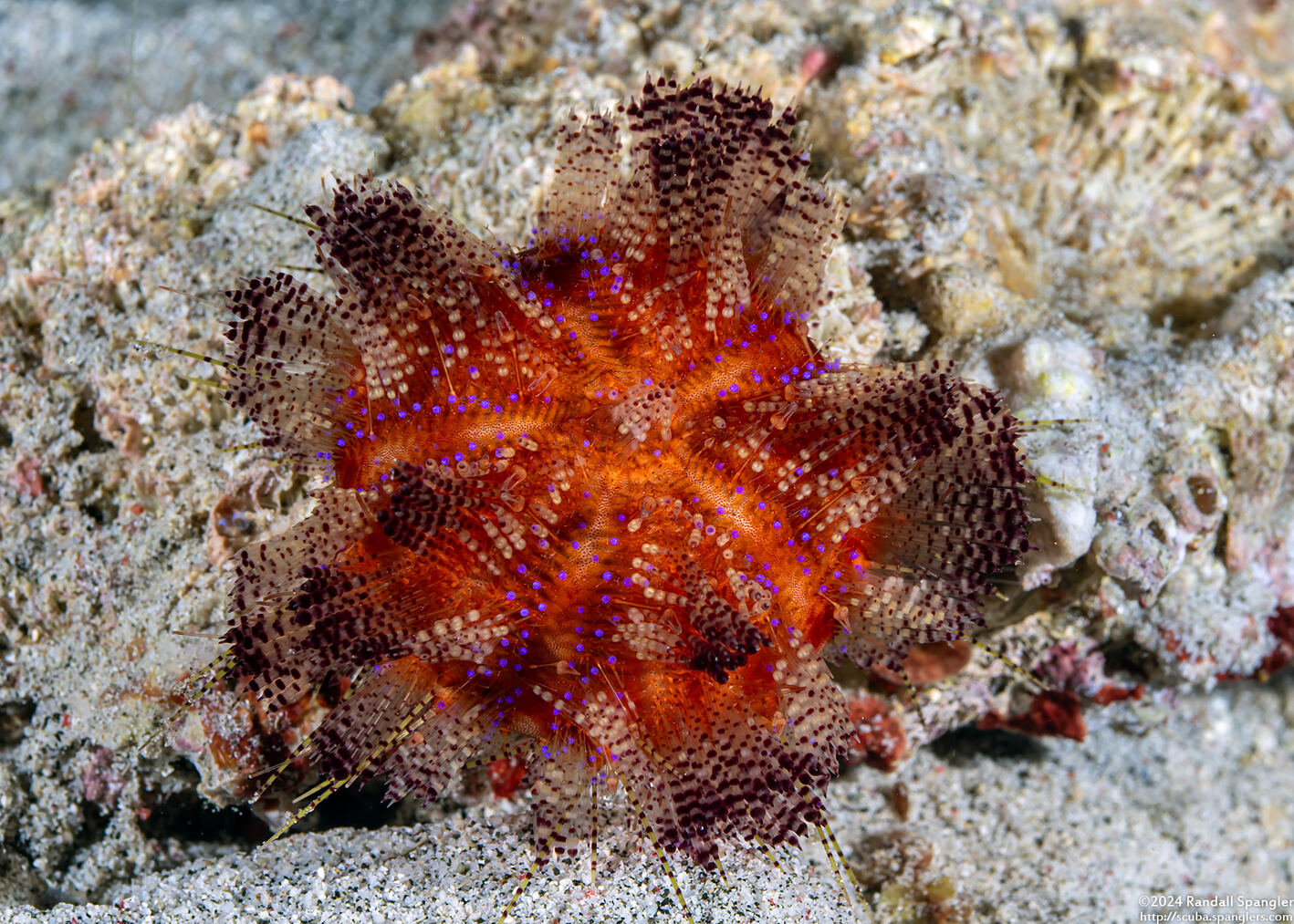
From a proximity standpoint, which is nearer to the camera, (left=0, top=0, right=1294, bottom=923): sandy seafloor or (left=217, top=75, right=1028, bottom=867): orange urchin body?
(left=217, top=75, right=1028, bottom=867): orange urchin body

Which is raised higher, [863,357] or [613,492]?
[613,492]

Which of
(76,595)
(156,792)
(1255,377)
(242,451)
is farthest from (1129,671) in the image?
(76,595)

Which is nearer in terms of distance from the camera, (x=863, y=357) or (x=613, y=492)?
(x=613, y=492)

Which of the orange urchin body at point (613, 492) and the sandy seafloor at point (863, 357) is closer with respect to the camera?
the orange urchin body at point (613, 492)
